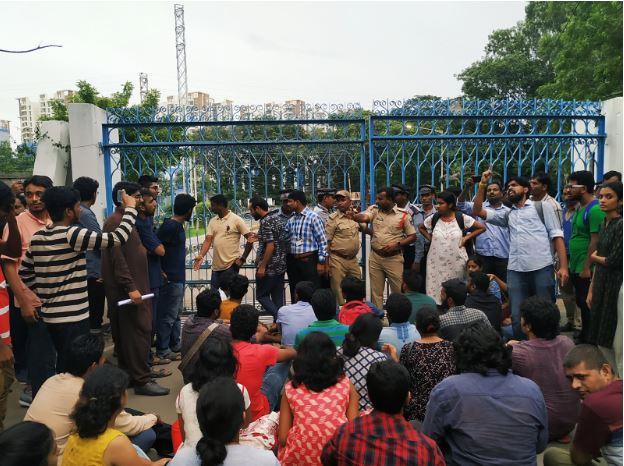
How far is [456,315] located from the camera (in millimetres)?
3607

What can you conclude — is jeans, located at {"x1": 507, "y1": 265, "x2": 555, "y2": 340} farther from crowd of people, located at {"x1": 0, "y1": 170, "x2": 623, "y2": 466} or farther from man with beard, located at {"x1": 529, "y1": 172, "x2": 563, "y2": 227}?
man with beard, located at {"x1": 529, "y1": 172, "x2": 563, "y2": 227}

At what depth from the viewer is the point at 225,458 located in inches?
75.2

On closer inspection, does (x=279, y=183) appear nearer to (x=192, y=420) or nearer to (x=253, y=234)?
(x=253, y=234)

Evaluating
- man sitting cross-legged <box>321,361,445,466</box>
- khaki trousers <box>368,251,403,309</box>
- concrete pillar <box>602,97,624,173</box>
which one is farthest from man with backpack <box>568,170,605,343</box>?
man sitting cross-legged <box>321,361,445,466</box>

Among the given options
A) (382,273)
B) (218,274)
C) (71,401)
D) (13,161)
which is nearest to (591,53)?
(382,273)

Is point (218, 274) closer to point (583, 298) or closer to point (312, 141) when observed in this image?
point (312, 141)

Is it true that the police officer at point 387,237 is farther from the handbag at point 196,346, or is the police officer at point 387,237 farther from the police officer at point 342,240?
the handbag at point 196,346

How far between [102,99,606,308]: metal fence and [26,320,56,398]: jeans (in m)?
2.51

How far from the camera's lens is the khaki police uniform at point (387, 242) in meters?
5.71

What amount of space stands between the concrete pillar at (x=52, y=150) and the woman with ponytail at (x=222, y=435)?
5.31 metres

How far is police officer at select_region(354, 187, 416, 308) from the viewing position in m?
5.70

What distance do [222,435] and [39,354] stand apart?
2.26m

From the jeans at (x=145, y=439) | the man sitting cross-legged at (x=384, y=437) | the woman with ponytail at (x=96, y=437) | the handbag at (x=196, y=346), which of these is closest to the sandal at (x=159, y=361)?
the handbag at (x=196, y=346)

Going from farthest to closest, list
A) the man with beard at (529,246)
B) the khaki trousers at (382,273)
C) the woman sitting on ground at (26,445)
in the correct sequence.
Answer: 1. the khaki trousers at (382,273)
2. the man with beard at (529,246)
3. the woman sitting on ground at (26,445)
